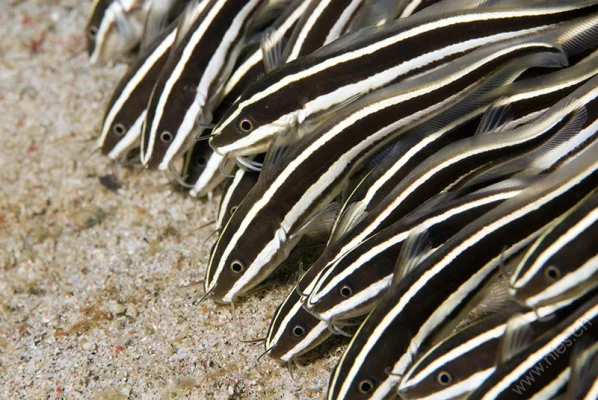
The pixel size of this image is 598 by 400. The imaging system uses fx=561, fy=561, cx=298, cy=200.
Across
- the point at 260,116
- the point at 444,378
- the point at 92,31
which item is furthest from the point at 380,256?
the point at 92,31

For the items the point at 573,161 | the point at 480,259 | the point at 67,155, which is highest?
the point at 573,161

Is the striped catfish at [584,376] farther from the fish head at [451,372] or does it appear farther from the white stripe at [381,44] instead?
the white stripe at [381,44]

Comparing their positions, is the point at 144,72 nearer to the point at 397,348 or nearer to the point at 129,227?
the point at 129,227

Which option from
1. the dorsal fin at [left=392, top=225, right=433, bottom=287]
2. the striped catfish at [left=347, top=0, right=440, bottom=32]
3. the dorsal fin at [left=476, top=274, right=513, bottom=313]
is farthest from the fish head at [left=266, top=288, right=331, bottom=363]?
the striped catfish at [left=347, top=0, right=440, bottom=32]

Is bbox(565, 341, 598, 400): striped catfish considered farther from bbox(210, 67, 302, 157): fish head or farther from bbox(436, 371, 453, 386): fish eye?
bbox(210, 67, 302, 157): fish head

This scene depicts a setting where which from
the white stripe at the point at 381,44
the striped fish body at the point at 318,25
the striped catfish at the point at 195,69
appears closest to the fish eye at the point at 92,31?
the striped catfish at the point at 195,69

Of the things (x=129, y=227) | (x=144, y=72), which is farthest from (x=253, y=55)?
(x=129, y=227)
